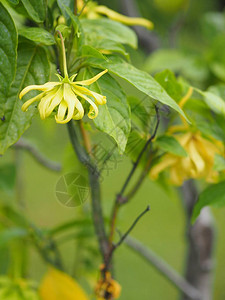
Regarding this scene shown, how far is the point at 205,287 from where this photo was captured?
0.75m

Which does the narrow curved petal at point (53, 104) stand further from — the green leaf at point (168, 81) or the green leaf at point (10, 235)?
the green leaf at point (10, 235)

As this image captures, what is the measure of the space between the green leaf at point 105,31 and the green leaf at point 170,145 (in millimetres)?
103

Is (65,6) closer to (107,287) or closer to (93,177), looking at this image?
(93,177)

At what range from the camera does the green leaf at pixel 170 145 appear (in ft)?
1.26

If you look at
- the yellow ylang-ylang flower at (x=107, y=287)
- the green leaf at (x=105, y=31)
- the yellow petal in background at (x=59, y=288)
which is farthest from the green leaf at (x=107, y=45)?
the yellow petal in background at (x=59, y=288)

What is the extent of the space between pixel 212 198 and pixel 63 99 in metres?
0.19

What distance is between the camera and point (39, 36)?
314 millimetres

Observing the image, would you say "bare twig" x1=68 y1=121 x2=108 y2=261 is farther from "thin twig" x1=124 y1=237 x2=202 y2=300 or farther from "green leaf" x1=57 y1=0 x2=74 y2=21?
"thin twig" x1=124 y1=237 x2=202 y2=300

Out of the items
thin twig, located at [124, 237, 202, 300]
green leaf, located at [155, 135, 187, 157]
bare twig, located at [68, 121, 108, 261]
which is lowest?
thin twig, located at [124, 237, 202, 300]

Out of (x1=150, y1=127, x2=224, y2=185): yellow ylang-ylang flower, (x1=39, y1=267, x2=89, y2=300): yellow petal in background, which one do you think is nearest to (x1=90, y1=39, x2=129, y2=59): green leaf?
(x1=150, y1=127, x2=224, y2=185): yellow ylang-ylang flower

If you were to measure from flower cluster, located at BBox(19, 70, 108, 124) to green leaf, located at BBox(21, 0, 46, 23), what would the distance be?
71 mm

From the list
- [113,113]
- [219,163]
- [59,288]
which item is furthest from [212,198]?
[59,288]

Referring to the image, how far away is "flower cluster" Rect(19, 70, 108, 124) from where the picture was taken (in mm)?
273

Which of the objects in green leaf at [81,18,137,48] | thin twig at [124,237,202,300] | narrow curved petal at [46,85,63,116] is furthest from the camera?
thin twig at [124,237,202,300]
